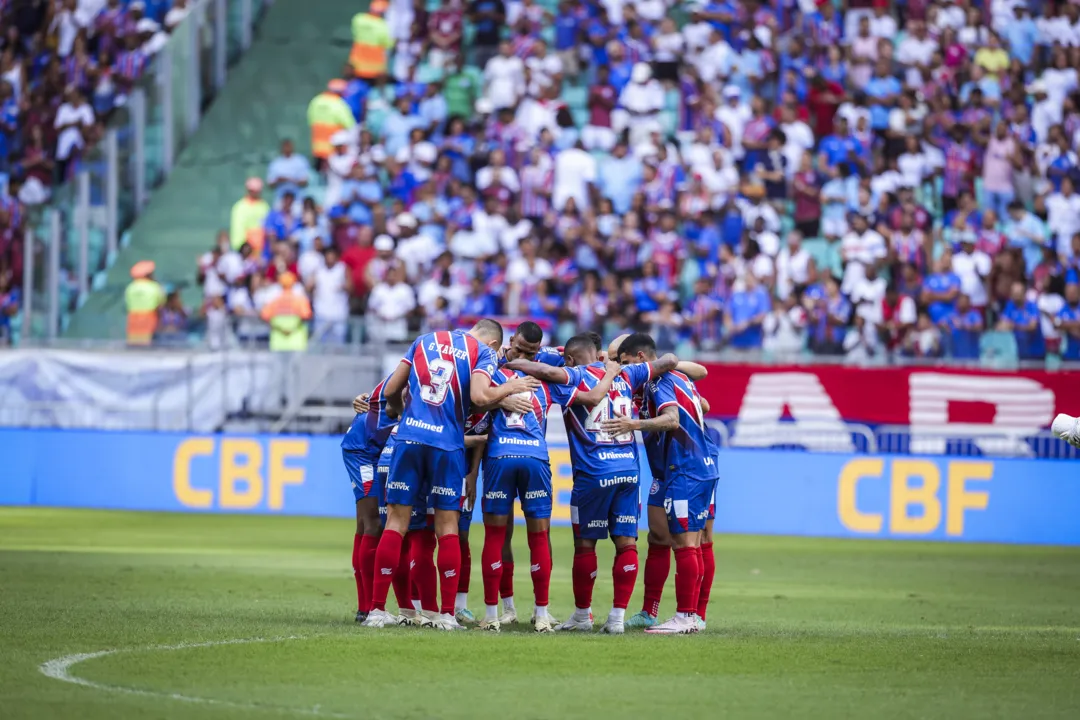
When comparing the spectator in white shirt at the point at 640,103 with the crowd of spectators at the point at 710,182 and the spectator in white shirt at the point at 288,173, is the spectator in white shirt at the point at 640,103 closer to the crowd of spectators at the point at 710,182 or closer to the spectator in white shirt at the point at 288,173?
the crowd of spectators at the point at 710,182

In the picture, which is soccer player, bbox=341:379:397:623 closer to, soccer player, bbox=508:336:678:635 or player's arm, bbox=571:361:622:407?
soccer player, bbox=508:336:678:635

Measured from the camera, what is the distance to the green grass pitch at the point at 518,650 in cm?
884

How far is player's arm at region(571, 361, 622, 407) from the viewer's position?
1196cm

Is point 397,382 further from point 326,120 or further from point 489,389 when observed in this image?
point 326,120

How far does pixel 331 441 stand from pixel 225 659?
46.9 feet

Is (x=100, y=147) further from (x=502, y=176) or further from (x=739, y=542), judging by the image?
(x=739, y=542)

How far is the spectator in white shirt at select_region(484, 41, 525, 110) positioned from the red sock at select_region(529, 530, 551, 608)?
705 inches

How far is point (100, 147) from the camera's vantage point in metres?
29.3

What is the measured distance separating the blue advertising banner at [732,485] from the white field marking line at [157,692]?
39.8ft

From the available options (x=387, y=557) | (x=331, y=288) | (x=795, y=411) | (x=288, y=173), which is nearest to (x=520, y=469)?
(x=387, y=557)

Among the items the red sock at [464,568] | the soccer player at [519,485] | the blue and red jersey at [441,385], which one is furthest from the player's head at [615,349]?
the red sock at [464,568]

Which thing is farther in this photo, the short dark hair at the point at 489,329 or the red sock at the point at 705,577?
the red sock at the point at 705,577

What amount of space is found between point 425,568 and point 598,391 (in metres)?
1.81

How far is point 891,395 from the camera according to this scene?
2281cm
